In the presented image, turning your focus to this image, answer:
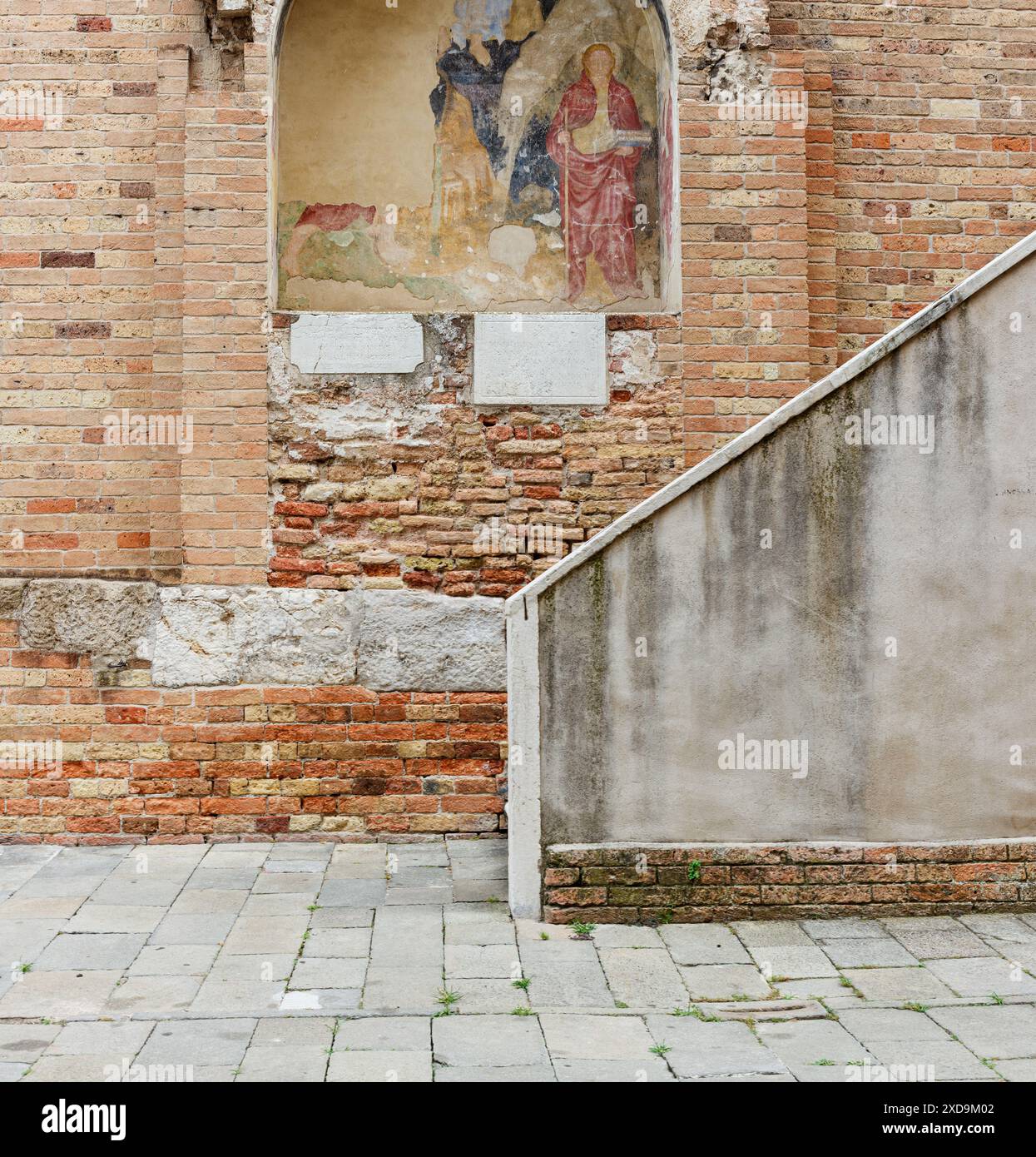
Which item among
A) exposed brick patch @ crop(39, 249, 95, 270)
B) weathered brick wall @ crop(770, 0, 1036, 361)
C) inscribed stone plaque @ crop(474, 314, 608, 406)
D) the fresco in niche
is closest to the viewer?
inscribed stone plaque @ crop(474, 314, 608, 406)

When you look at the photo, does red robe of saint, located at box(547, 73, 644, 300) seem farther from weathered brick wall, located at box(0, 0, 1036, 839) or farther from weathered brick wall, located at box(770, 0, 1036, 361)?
weathered brick wall, located at box(770, 0, 1036, 361)

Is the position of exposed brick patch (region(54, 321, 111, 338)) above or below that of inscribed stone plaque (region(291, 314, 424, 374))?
above

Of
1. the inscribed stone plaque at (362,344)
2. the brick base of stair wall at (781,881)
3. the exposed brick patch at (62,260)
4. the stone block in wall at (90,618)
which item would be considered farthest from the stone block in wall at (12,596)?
the brick base of stair wall at (781,881)

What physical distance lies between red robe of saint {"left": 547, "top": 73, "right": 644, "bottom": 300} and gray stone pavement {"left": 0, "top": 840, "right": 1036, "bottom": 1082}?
134 inches

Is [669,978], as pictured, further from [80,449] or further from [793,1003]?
[80,449]

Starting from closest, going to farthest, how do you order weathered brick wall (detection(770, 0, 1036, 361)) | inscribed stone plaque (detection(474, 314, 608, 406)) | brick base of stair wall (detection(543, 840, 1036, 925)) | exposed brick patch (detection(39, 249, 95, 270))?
brick base of stair wall (detection(543, 840, 1036, 925)), inscribed stone plaque (detection(474, 314, 608, 406)), exposed brick patch (detection(39, 249, 95, 270)), weathered brick wall (detection(770, 0, 1036, 361))

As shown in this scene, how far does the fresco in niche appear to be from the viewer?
657cm

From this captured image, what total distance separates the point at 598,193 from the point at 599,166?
0.15 meters

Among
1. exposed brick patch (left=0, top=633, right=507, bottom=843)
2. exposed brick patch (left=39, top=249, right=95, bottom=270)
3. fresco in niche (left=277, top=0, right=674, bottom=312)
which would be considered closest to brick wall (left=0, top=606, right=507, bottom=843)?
exposed brick patch (left=0, top=633, right=507, bottom=843)

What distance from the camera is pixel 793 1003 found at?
3.97 metres

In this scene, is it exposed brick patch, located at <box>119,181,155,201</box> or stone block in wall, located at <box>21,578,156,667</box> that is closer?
stone block in wall, located at <box>21,578,156,667</box>

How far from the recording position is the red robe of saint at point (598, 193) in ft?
21.8

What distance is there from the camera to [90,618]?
6113mm

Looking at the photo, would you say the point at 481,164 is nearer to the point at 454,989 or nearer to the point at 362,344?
the point at 362,344
